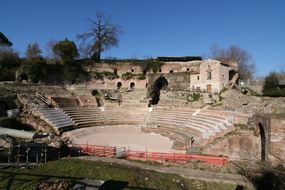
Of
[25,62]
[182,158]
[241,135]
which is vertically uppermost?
[25,62]

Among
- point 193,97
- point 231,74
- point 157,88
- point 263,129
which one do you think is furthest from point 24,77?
point 263,129

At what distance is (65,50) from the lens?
37875mm

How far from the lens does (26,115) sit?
22547mm

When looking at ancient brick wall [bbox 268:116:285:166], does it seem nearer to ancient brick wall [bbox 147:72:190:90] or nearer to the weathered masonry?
the weathered masonry

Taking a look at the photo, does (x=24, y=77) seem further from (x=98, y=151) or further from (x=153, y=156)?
(x=153, y=156)

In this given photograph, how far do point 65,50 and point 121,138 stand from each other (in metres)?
21.6

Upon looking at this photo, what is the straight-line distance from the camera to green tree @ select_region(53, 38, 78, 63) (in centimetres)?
3778

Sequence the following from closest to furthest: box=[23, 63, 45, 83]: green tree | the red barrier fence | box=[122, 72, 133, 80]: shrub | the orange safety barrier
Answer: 1. the red barrier fence
2. the orange safety barrier
3. box=[23, 63, 45, 83]: green tree
4. box=[122, 72, 133, 80]: shrub

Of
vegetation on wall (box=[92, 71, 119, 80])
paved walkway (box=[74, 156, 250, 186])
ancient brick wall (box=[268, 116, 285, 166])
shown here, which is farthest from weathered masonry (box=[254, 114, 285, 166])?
vegetation on wall (box=[92, 71, 119, 80])

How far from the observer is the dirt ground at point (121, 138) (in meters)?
18.5

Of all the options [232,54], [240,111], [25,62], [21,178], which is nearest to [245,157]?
[240,111]

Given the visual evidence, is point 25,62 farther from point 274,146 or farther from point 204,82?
point 274,146

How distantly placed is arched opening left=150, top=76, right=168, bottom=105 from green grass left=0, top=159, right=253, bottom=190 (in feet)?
69.9

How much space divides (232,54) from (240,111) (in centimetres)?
3663
